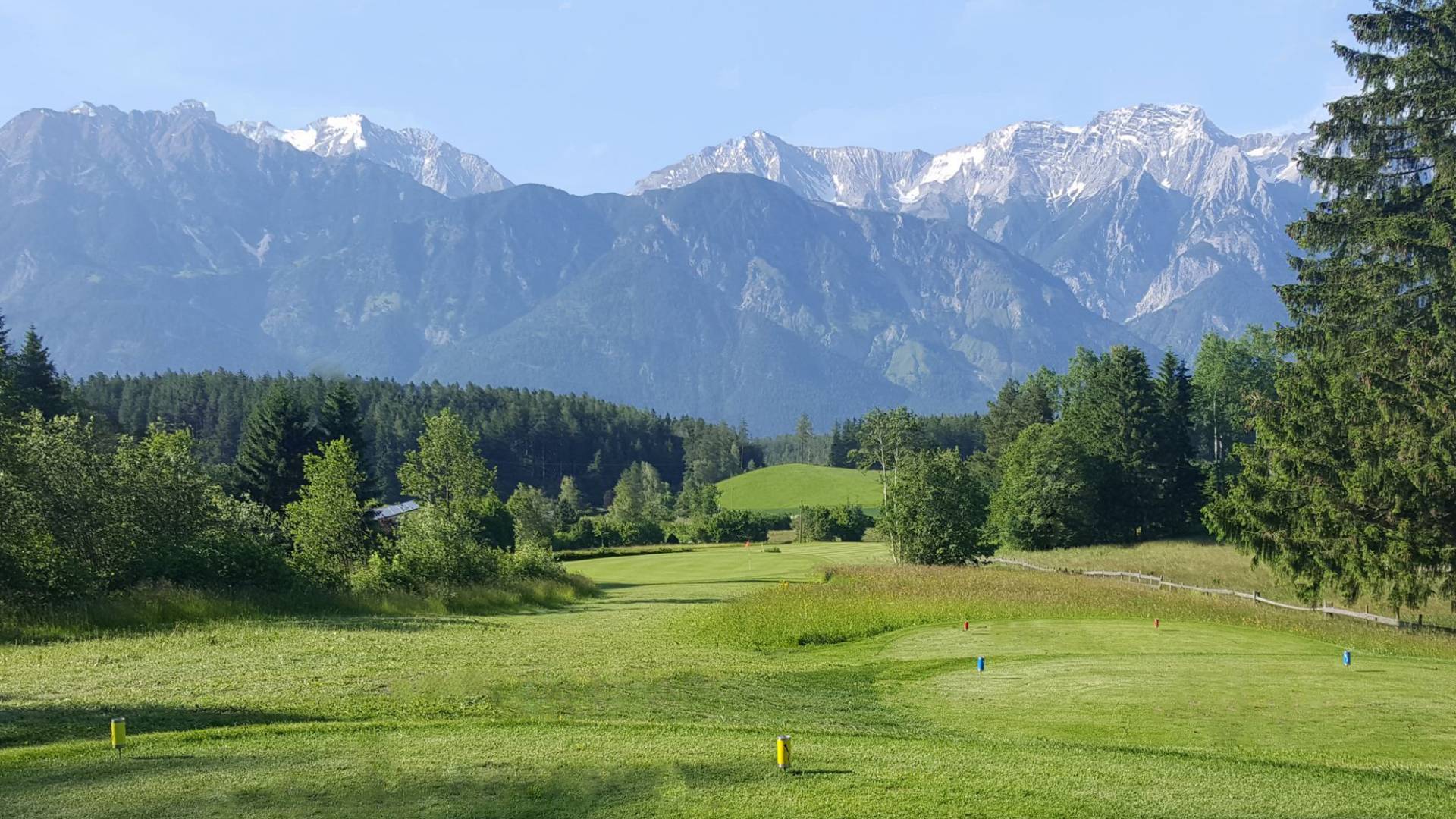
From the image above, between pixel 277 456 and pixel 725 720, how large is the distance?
61.4m

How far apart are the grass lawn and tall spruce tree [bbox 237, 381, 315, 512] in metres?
44.3

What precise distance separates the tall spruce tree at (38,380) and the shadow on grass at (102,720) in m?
62.5

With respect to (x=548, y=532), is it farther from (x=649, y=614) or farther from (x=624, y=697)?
(x=624, y=697)

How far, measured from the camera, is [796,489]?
158750mm

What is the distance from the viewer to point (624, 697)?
1780 centimetres

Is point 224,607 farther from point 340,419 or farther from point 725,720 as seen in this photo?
point 340,419

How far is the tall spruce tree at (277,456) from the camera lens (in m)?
69.6

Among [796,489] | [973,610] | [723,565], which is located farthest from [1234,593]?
[796,489]

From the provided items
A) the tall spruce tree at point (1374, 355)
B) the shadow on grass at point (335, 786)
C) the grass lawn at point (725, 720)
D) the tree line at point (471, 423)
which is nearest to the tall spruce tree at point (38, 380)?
the grass lawn at point (725, 720)

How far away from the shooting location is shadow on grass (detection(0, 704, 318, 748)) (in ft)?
42.5

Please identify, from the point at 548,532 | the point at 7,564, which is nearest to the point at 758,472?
the point at 548,532

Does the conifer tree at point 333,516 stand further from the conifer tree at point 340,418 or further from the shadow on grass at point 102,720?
the conifer tree at point 340,418

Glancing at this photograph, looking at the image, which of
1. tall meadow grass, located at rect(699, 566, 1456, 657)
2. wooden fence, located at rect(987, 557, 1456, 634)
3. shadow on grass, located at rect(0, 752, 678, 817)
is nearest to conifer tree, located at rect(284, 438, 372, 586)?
tall meadow grass, located at rect(699, 566, 1456, 657)

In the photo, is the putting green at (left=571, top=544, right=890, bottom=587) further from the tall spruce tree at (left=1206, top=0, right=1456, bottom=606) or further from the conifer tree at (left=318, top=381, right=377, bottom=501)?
the tall spruce tree at (left=1206, top=0, right=1456, bottom=606)
